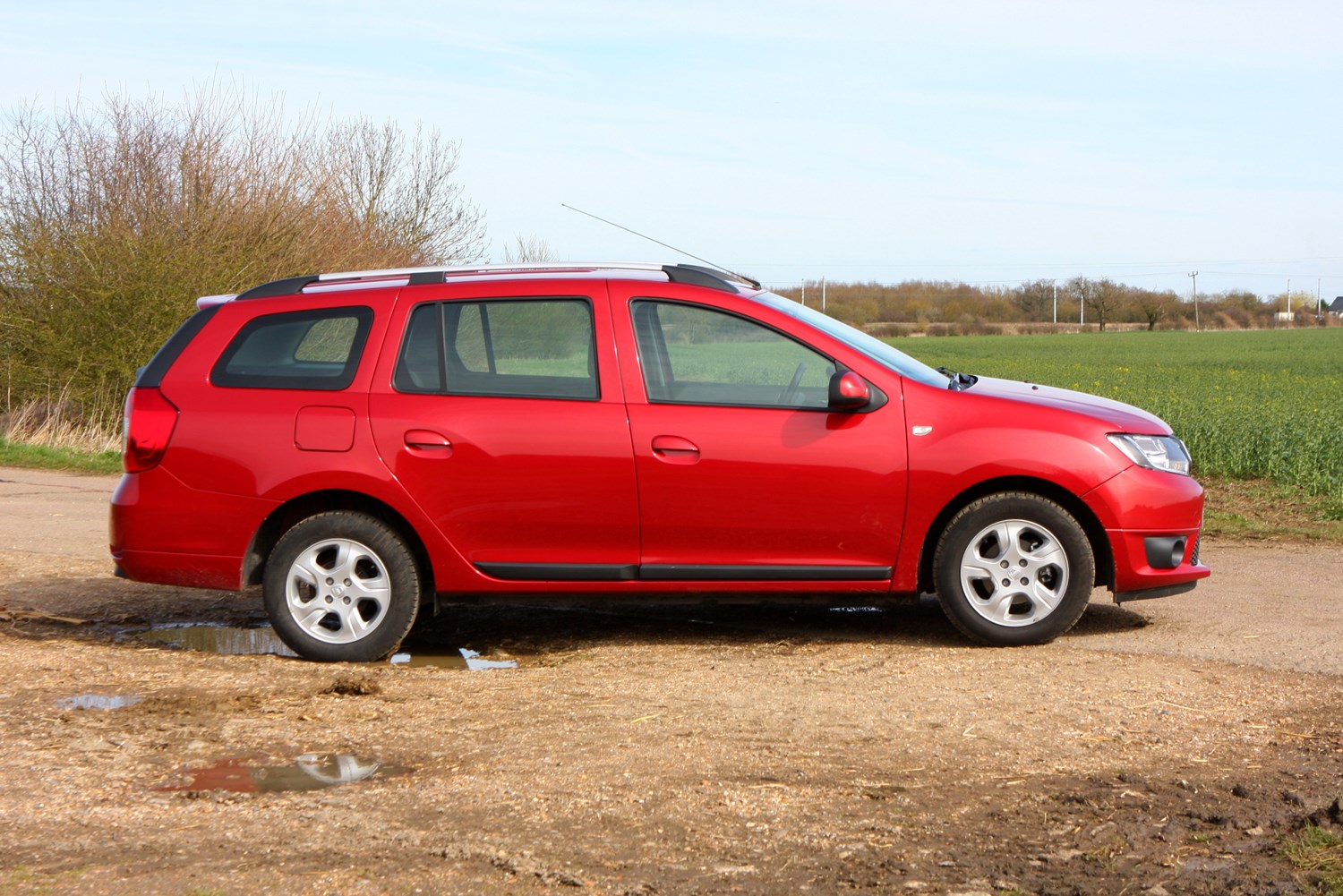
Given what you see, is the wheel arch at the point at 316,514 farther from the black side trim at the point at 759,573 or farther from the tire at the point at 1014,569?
the tire at the point at 1014,569

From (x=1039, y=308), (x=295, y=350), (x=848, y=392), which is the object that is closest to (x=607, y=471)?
(x=848, y=392)

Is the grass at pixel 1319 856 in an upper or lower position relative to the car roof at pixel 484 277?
lower

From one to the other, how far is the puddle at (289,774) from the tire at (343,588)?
1578 millimetres

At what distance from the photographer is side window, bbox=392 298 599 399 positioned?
21.3 ft

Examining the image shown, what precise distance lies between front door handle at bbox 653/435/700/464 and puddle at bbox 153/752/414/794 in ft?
6.91

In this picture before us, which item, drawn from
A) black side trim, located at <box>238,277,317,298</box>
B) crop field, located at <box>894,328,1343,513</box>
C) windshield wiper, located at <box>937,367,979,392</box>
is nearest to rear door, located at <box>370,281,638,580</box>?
black side trim, located at <box>238,277,317,298</box>

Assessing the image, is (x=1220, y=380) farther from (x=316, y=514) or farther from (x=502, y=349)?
(x=316, y=514)

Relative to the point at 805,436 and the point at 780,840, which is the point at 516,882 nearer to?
the point at 780,840

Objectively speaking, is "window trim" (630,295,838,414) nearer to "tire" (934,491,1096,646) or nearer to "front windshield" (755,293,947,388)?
"front windshield" (755,293,947,388)

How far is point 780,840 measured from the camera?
392cm

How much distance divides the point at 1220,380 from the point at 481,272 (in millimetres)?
33934

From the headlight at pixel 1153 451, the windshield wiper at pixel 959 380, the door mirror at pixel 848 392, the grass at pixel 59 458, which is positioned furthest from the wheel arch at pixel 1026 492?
the grass at pixel 59 458

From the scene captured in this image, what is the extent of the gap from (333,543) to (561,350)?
140 centimetres

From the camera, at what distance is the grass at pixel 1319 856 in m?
3.54
